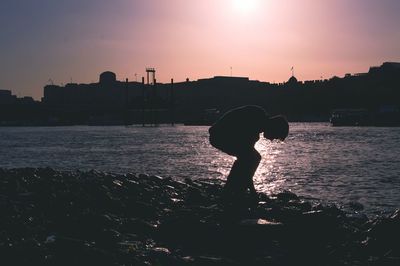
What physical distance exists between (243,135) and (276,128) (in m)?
0.67

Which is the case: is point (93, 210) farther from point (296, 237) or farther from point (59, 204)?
point (296, 237)

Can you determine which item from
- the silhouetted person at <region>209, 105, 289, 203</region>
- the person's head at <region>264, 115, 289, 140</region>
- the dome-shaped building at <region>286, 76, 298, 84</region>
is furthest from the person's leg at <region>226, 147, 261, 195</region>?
the dome-shaped building at <region>286, 76, 298, 84</region>

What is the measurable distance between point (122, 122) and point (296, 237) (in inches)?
6746

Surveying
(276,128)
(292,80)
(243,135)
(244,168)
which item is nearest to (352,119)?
(292,80)

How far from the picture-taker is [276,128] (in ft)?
31.4

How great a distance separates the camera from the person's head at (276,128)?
31.2 ft

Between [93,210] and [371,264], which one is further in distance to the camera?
[93,210]

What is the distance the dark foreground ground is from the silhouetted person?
529 millimetres

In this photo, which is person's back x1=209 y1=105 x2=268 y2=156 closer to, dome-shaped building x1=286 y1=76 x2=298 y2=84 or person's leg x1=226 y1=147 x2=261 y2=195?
person's leg x1=226 y1=147 x2=261 y2=195

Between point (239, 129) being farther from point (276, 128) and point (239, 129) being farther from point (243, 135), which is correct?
point (276, 128)

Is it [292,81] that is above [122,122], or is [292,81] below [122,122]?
above

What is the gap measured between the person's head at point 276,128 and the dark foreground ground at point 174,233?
1333 mm

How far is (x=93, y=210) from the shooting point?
918 centimetres

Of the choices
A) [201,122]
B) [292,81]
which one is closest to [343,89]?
[292,81]
